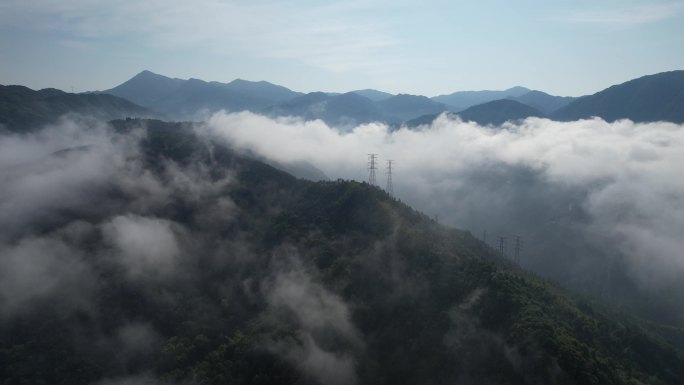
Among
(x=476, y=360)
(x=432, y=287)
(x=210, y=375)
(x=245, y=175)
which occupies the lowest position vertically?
(x=210, y=375)

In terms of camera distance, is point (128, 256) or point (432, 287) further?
point (128, 256)

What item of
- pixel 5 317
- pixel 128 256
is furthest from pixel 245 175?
pixel 5 317

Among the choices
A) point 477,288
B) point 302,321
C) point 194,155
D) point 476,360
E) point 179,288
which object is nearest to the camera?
point 476,360

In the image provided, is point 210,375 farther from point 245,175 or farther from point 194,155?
point 194,155

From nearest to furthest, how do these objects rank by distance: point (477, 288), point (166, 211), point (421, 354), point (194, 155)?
1. point (421, 354)
2. point (477, 288)
3. point (166, 211)
4. point (194, 155)

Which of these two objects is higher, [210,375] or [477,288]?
[477,288]

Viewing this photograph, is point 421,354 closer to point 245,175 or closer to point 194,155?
point 245,175
